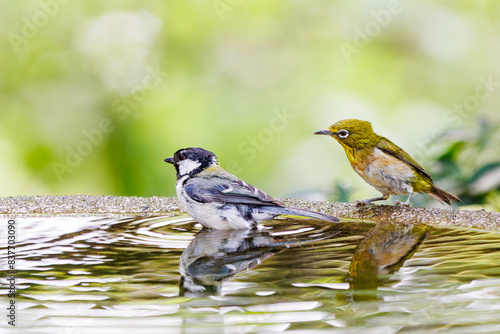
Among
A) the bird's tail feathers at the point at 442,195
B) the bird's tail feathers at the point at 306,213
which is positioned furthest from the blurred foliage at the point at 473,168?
the bird's tail feathers at the point at 306,213

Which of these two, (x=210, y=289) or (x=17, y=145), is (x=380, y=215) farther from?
(x=17, y=145)

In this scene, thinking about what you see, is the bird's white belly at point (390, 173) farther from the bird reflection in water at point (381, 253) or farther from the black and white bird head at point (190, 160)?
the black and white bird head at point (190, 160)

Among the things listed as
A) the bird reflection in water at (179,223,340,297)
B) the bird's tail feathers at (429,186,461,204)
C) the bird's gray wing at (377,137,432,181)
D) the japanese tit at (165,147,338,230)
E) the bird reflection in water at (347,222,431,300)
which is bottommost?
the bird reflection in water at (347,222,431,300)

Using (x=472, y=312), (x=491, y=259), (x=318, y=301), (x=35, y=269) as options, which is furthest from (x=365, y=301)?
(x=35, y=269)

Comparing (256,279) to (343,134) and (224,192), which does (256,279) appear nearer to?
(224,192)

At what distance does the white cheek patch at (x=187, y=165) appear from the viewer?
3106 mm

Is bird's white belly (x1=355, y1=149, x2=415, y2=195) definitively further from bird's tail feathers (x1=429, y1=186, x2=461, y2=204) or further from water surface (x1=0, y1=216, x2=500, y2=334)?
water surface (x1=0, y1=216, x2=500, y2=334)

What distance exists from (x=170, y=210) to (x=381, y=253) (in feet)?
4.85

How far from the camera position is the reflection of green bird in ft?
10.4

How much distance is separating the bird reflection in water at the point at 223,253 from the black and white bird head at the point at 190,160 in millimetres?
393

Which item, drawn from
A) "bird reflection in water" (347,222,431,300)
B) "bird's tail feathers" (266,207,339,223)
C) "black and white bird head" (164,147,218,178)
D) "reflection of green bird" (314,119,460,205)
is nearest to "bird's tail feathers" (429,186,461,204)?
"reflection of green bird" (314,119,460,205)

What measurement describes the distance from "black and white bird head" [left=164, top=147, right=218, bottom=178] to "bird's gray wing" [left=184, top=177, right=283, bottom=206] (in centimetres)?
14

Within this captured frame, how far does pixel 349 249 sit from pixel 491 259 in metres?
0.48

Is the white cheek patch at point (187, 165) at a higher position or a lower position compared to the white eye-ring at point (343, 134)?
lower
